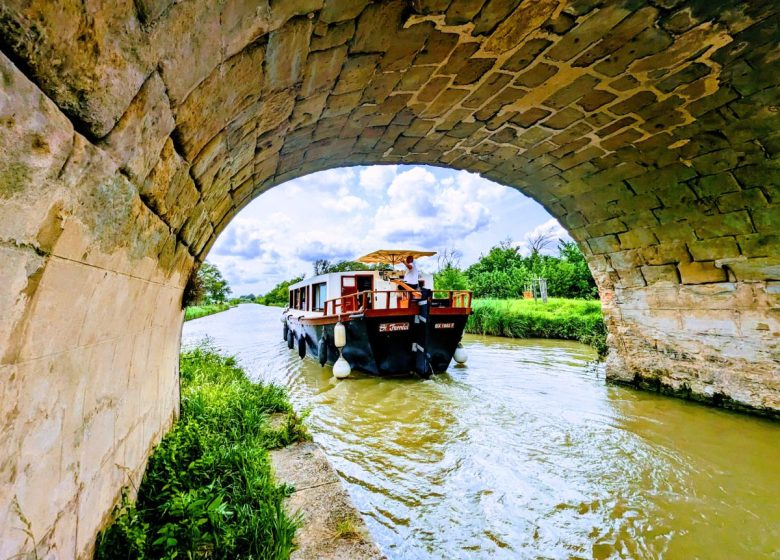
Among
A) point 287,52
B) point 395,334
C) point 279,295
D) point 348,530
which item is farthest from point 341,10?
point 279,295

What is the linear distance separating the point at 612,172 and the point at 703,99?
1263 mm

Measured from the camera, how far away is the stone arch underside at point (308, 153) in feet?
2.94

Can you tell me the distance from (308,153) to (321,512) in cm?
288

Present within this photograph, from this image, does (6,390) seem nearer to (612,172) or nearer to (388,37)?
(388,37)

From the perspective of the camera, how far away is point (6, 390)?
3.00ft

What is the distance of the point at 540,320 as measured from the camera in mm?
13828

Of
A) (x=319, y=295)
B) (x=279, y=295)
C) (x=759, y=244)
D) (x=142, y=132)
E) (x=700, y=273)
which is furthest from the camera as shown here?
(x=279, y=295)

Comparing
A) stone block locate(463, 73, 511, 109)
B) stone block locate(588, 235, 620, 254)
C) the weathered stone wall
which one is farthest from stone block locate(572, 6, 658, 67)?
stone block locate(588, 235, 620, 254)

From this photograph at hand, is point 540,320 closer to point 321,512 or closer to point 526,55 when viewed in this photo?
point 526,55

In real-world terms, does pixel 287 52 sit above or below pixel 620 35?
below

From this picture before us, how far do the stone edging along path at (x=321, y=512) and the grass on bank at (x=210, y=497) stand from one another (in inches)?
4.3

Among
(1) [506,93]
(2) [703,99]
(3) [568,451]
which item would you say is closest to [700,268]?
(2) [703,99]

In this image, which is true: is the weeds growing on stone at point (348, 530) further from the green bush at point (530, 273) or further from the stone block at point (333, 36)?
the green bush at point (530, 273)

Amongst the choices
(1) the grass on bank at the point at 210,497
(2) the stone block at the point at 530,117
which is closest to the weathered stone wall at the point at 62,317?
(1) the grass on bank at the point at 210,497
